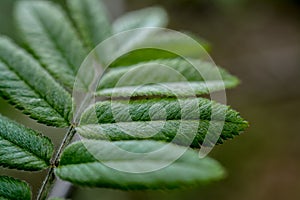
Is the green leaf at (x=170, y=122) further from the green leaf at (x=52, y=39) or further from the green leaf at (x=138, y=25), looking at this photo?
the green leaf at (x=138, y=25)

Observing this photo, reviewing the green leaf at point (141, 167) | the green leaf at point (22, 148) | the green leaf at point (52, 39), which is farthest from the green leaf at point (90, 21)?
the green leaf at point (141, 167)

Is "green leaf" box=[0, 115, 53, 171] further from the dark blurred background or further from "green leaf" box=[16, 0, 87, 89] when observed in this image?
the dark blurred background

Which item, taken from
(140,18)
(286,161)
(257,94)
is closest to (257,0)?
(257,94)

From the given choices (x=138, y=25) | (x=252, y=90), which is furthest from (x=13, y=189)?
(x=252, y=90)

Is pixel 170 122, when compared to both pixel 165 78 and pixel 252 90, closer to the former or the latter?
pixel 165 78

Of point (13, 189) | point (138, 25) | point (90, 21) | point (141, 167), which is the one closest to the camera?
point (141, 167)
